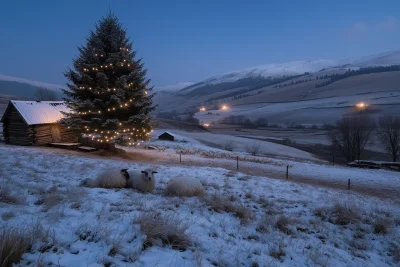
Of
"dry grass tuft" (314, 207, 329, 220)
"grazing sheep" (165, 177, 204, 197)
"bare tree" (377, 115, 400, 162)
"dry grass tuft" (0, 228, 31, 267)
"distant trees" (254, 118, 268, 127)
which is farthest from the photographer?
"distant trees" (254, 118, 268, 127)

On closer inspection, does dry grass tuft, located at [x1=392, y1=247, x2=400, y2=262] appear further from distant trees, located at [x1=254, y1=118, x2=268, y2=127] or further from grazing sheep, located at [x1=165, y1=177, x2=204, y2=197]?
distant trees, located at [x1=254, y1=118, x2=268, y2=127]

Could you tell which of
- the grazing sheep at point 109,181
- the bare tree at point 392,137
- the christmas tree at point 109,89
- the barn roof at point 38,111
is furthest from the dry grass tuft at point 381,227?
the bare tree at point 392,137

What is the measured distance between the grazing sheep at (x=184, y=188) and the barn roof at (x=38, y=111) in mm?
23545

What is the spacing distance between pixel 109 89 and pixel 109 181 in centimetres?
1451

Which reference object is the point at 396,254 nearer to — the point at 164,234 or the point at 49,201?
the point at 164,234

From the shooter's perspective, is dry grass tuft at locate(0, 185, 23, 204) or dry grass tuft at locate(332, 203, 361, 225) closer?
dry grass tuft at locate(0, 185, 23, 204)

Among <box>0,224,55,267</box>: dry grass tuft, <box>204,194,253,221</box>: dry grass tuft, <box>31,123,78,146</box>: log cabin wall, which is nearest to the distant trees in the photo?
<box>31,123,78,146</box>: log cabin wall

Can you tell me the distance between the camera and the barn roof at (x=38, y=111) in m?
27.1

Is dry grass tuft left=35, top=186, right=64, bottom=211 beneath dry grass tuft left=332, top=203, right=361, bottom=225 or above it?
above

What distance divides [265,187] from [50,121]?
26.6 m

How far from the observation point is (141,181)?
1002 cm

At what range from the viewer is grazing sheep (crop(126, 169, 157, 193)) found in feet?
32.3

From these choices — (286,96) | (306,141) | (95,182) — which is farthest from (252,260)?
(286,96)

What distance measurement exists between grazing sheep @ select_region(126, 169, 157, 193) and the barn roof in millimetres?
21785
